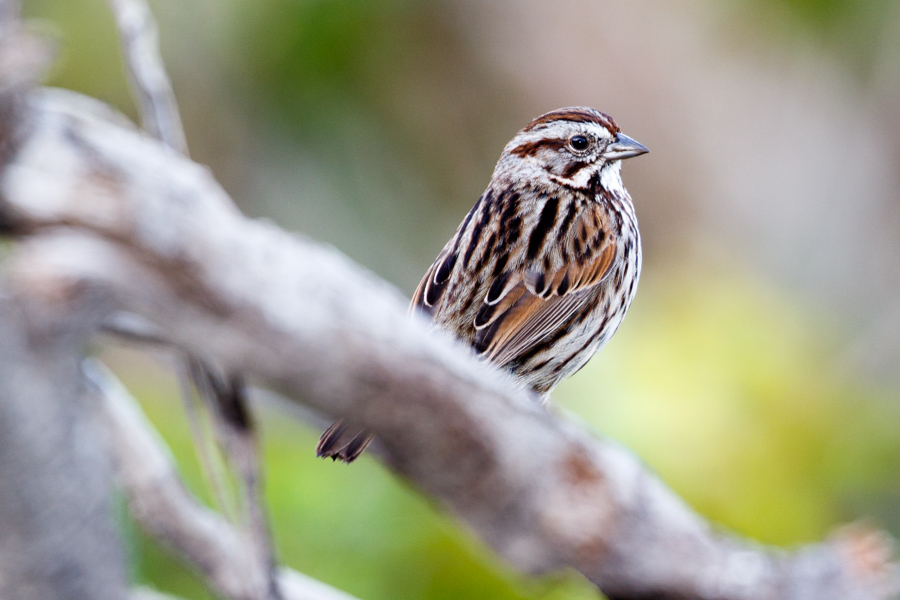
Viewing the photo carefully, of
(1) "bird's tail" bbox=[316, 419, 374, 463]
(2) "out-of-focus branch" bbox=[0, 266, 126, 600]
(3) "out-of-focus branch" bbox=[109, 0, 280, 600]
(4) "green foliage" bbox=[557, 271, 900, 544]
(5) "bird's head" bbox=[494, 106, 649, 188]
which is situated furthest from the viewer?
(4) "green foliage" bbox=[557, 271, 900, 544]

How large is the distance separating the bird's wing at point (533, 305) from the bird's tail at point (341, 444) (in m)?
0.71

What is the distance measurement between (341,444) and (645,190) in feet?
17.4

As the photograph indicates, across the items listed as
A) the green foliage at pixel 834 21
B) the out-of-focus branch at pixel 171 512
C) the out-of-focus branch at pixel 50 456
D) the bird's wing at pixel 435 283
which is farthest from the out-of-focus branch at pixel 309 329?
the green foliage at pixel 834 21

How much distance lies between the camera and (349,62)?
604 centimetres

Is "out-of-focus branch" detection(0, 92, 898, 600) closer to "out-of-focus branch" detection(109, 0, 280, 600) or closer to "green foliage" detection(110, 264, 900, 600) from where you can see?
"out-of-focus branch" detection(109, 0, 280, 600)

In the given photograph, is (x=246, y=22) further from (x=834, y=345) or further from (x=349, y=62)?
(x=834, y=345)

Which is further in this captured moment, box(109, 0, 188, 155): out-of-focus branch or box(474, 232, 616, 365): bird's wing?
box(474, 232, 616, 365): bird's wing

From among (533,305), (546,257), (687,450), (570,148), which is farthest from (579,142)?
(687,450)

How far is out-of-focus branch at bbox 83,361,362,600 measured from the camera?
186 cm

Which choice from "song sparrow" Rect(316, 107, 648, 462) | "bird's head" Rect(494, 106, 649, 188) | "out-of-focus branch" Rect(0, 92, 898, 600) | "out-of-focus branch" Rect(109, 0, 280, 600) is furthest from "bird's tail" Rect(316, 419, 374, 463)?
"bird's head" Rect(494, 106, 649, 188)

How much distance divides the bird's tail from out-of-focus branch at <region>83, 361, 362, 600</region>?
20.3 inches

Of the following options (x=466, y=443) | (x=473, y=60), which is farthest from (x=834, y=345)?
(x=466, y=443)

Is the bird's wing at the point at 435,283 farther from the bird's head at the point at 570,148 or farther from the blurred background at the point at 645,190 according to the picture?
the blurred background at the point at 645,190

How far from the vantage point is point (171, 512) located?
6.39 ft
